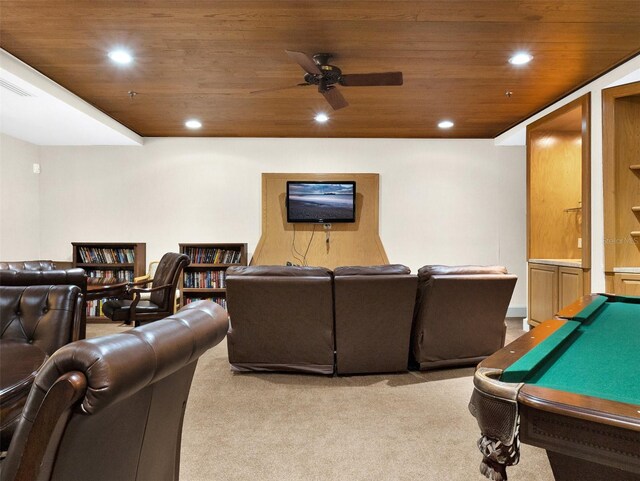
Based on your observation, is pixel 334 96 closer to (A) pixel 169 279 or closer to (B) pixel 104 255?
(A) pixel 169 279

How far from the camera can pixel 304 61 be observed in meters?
3.02

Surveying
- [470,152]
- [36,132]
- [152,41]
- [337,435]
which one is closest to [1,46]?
[152,41]

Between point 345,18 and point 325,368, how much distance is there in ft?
8.70

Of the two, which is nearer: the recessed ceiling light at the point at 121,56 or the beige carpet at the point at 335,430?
the beige carpet at the point at 335,430

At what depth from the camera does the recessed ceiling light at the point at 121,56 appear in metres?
3.38

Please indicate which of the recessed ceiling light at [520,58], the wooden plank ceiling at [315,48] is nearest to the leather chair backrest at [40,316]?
the wooden plank ceiling at [315,48]

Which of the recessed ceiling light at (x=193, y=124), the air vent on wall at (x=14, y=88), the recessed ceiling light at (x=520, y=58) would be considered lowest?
the air vent on wall at (x=14, y=88)

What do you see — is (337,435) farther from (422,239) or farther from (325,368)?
(422,239)

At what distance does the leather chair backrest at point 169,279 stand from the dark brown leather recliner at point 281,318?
1438 millimetres

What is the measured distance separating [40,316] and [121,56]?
252 cm

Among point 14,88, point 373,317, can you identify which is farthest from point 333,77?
point 14,88

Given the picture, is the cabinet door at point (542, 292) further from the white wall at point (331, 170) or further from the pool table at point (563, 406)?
the pool table at point (563, 406)

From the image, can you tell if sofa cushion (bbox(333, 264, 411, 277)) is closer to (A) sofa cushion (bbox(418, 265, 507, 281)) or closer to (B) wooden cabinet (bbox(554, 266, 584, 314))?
(A) sofa cushion (bbox(418, 265, 507, 281))

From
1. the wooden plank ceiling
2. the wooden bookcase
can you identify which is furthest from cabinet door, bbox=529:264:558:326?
the wooden bookcase
